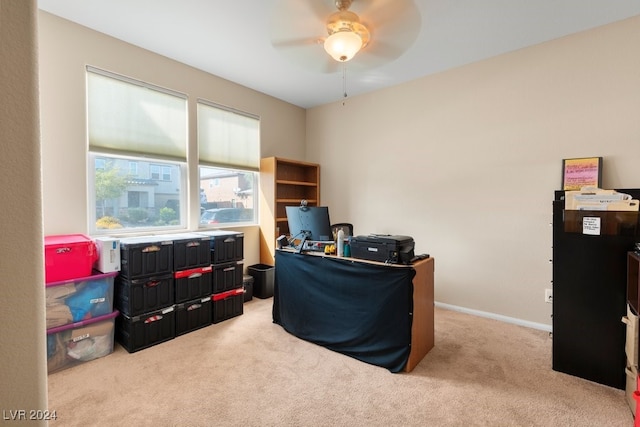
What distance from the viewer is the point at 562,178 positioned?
9.45 ft

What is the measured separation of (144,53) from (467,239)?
4.15 metres

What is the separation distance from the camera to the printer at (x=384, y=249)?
235 centimetres

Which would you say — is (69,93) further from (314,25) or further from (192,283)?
(314,25)

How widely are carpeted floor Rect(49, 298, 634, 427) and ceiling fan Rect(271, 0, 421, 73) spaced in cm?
229

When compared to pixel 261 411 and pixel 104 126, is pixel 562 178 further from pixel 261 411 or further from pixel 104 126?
pixel 104 126

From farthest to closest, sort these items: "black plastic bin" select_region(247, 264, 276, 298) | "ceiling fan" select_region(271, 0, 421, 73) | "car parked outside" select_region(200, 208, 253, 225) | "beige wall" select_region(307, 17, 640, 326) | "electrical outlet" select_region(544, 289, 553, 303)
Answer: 1. "black plastic bin" select_region(247, 264, 276, 298)
2. "car parked outside" select_region(200, 208, 253, 225)
3. "electrical outlet" select_region(544, 289, 553, 303)
4. "beige wall" select_region(307, 17, 640, 326)
5. "ceiling fan" select_region(271, 0, 421, 73)

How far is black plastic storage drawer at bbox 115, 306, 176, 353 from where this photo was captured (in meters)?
2.60

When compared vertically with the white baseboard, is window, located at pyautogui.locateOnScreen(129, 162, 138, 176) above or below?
above

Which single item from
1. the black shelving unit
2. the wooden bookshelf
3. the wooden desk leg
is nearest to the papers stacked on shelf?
the black shelving unit

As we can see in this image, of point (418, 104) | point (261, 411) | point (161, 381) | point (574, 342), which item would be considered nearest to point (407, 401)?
point (261, 411)

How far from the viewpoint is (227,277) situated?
3.37m

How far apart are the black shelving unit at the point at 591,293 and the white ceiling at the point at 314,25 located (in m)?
1.62

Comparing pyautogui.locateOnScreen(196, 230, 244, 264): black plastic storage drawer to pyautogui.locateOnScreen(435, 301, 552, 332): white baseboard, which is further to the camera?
pyautogui.locateOnScreen(196, 230, 244, 264): black plastic storage drawer

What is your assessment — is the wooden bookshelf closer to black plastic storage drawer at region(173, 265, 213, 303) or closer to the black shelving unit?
black plastic storage drawer at region(173, 265, 213, 303)
